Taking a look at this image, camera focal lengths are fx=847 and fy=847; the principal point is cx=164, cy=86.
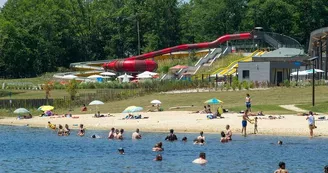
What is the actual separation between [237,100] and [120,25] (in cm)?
6703

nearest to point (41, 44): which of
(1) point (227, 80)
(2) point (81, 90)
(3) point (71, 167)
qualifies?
(2) point (81, 90)

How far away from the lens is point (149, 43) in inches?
5251

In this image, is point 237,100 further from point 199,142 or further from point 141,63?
point 141,63

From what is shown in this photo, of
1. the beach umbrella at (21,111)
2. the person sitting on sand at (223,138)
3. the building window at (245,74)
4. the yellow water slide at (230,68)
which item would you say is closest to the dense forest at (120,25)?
the yellow water slide at (230,68)

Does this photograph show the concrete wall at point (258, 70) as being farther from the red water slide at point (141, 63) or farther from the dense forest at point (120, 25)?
the dense forest at point (120, 25)

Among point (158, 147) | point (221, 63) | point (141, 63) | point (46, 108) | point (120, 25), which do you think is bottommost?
point (158, 147)

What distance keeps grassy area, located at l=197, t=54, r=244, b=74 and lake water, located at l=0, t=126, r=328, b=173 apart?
4565 centimetres

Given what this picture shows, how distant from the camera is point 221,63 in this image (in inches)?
4215

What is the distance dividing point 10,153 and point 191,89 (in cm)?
3363

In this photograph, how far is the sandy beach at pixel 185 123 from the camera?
185 ft

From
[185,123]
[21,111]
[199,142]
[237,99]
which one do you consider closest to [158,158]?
[199,142]

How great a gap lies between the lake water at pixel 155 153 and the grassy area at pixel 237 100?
11.5 meters

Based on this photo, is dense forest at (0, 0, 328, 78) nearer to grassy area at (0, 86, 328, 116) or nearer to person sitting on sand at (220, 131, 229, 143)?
grassy area at (0, 86, 328, 116)

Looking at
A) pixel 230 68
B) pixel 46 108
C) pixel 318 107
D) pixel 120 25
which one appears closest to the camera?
pixel 318 107
